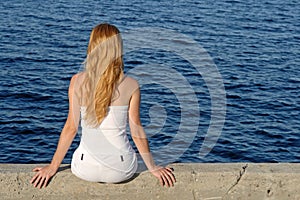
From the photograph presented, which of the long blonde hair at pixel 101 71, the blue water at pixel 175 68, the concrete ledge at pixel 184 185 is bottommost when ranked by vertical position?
the blue water at pixel 175 68

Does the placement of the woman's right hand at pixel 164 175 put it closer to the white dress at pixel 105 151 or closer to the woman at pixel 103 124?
the woman at pixel 103 124

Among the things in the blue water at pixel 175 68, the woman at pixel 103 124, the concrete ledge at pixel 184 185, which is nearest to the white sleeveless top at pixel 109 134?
the woman at pixel 103 124

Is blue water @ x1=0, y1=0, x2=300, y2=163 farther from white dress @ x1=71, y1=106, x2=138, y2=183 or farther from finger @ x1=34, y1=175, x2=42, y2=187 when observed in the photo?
white dress @ x1=71, y1=106, x2=138, y2=183

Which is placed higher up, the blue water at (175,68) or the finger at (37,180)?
the finger at (37,180)

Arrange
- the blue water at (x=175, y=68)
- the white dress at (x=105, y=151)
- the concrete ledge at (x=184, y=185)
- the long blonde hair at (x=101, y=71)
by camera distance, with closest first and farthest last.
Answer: the long blonde hair at (x=101, y=71) → the white dress at (x=105, y=151) → the concrete ledge at (x=184, y=185) → the blue water at (x=175, y=68)

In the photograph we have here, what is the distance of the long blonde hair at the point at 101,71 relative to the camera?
5.00 meters

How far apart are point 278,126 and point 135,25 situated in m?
9.86

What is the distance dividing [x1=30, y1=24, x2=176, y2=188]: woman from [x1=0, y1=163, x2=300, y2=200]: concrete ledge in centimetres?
8

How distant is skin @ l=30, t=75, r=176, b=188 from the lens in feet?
17.2

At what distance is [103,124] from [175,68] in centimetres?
1630

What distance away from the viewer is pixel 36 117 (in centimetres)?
1747

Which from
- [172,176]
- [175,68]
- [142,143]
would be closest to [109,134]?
[142,143]

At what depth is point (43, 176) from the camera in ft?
17.4

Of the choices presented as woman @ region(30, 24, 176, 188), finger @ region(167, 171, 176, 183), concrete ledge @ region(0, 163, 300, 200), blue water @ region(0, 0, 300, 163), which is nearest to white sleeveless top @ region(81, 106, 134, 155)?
woman @ region(30, 24, 176, 188)
